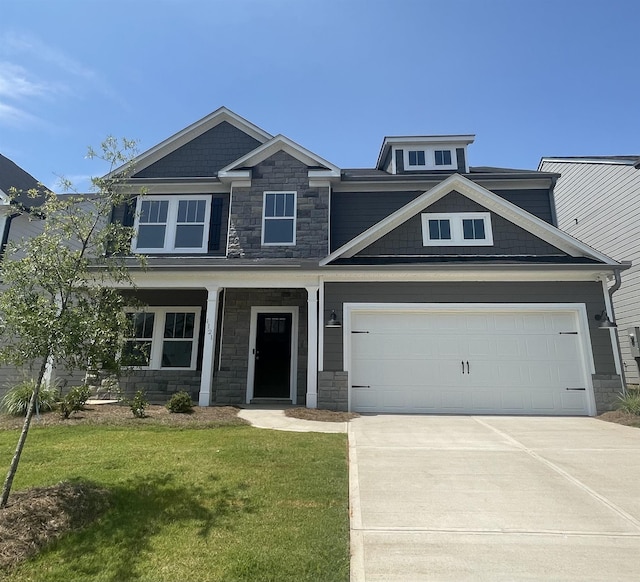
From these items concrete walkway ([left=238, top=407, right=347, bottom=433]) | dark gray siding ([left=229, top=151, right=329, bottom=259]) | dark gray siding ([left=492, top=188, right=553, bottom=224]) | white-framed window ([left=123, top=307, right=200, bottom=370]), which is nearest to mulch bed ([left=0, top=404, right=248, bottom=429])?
concrete walkway ([left=238, top=407, right=347, bottom=433])

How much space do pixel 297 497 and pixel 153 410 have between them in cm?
560

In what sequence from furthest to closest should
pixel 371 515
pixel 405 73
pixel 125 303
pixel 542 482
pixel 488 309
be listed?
1. pixel 405 73
2. pixel 488 309
3. pixel 125 303
4. pixel 542 482
5. pixel 371 515

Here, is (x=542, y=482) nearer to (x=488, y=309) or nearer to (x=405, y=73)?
(x=488, y=309)

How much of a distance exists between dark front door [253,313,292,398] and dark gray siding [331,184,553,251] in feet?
10.1

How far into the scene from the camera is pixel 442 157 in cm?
1280

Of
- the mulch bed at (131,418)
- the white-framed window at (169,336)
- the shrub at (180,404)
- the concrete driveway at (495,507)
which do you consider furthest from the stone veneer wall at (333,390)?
the white-framed window at (169,336)

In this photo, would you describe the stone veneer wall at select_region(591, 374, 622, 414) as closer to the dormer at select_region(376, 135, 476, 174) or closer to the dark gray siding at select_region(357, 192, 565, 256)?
the dark gray siding at select_region(357, 192, 565, 256)

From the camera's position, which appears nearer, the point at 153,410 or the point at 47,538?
the point at 47,538

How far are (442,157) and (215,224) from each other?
25.9ft

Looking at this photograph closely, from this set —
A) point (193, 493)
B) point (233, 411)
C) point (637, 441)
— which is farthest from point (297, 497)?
point (637, 441)

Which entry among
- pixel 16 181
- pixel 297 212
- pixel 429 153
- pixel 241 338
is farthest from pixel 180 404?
pixel 16 181

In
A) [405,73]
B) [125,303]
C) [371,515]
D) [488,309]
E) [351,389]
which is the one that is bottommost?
[371,515]

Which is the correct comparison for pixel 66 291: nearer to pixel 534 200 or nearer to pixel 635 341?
pixel 534 200

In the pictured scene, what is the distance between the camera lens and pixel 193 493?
11.9ft
